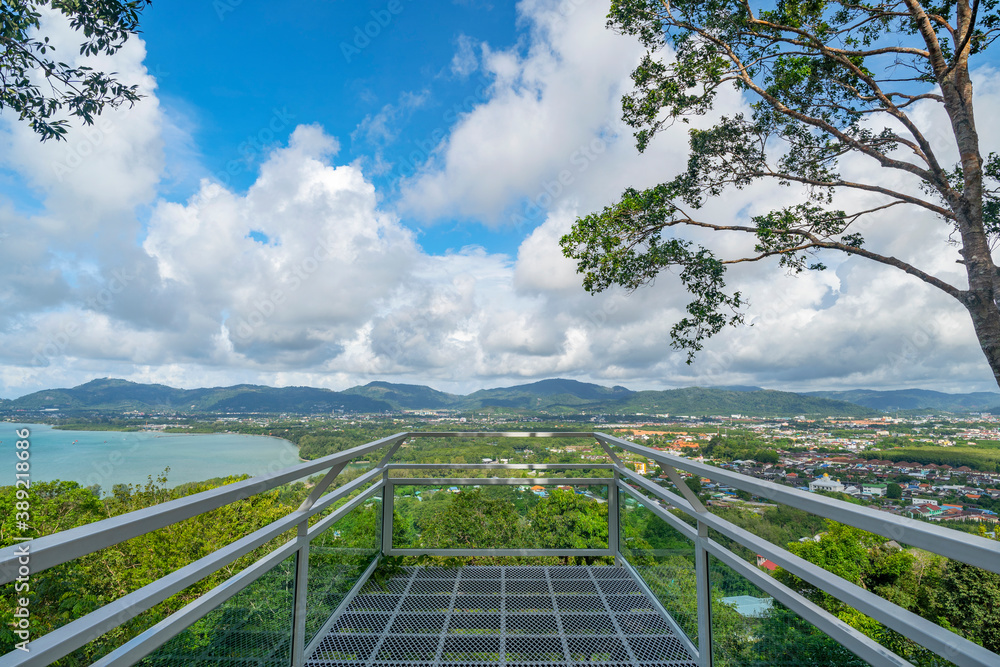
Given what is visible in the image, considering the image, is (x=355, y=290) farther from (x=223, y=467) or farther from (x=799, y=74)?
(x=799, y=74)

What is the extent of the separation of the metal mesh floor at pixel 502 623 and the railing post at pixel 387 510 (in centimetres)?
29

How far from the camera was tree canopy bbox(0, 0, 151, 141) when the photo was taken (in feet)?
16.0

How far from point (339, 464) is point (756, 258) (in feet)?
28.2

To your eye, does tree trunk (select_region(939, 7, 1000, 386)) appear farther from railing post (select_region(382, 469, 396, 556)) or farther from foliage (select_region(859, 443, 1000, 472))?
railing post (select_region(382, 469, 396, 556))

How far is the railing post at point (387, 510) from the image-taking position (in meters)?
3.64

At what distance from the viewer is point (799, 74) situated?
22.8 ft

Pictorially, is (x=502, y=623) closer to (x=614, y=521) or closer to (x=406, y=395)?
(x=614, y=521)

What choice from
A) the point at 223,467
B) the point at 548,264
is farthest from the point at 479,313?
the point at 223,467

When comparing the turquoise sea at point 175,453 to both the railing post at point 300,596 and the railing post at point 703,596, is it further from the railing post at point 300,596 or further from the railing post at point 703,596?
the railing post at point 703,596

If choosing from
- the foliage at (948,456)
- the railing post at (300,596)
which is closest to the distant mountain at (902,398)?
the foliage at (948,456)

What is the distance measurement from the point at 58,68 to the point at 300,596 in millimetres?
6918

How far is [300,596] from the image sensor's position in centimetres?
213
